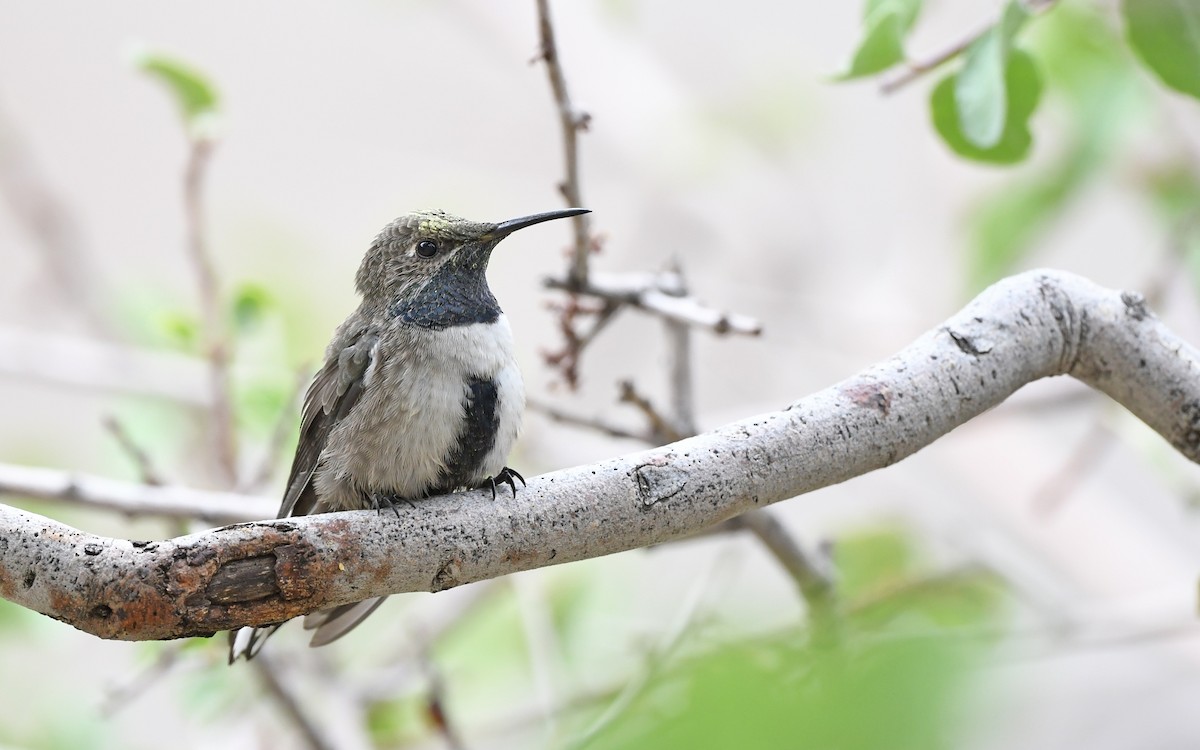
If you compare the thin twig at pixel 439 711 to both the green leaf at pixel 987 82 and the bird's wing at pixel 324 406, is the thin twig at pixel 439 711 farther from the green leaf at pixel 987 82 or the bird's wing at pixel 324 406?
the green leaf at pixel 987 82

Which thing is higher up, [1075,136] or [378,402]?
[1075,136]

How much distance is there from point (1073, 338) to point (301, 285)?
2934mm

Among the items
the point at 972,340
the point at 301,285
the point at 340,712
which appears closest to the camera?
the point at 972,340

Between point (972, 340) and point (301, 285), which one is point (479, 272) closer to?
point (972, 340)

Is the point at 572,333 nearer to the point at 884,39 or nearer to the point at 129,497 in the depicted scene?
the point at 884,39

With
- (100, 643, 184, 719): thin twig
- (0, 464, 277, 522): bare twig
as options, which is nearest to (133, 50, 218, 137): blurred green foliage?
(0, 464, 277, 522): bare twig

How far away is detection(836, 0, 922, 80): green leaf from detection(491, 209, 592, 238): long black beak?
0.44 m

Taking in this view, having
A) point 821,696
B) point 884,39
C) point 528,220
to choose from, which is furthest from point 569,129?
point 821,696

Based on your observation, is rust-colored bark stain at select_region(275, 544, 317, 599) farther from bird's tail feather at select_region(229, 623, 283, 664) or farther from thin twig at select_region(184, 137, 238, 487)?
thin twig at select_region(184, 137, 238, 487)

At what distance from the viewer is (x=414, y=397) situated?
5.97ft

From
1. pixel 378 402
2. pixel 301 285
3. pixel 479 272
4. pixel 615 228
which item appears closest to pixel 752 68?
pixel 615 228

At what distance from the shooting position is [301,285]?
12.7 ft

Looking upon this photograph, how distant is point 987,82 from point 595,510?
846 millimetres

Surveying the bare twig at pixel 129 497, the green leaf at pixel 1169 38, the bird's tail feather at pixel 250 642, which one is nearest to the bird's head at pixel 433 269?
the bare twig at pixel 129 497
